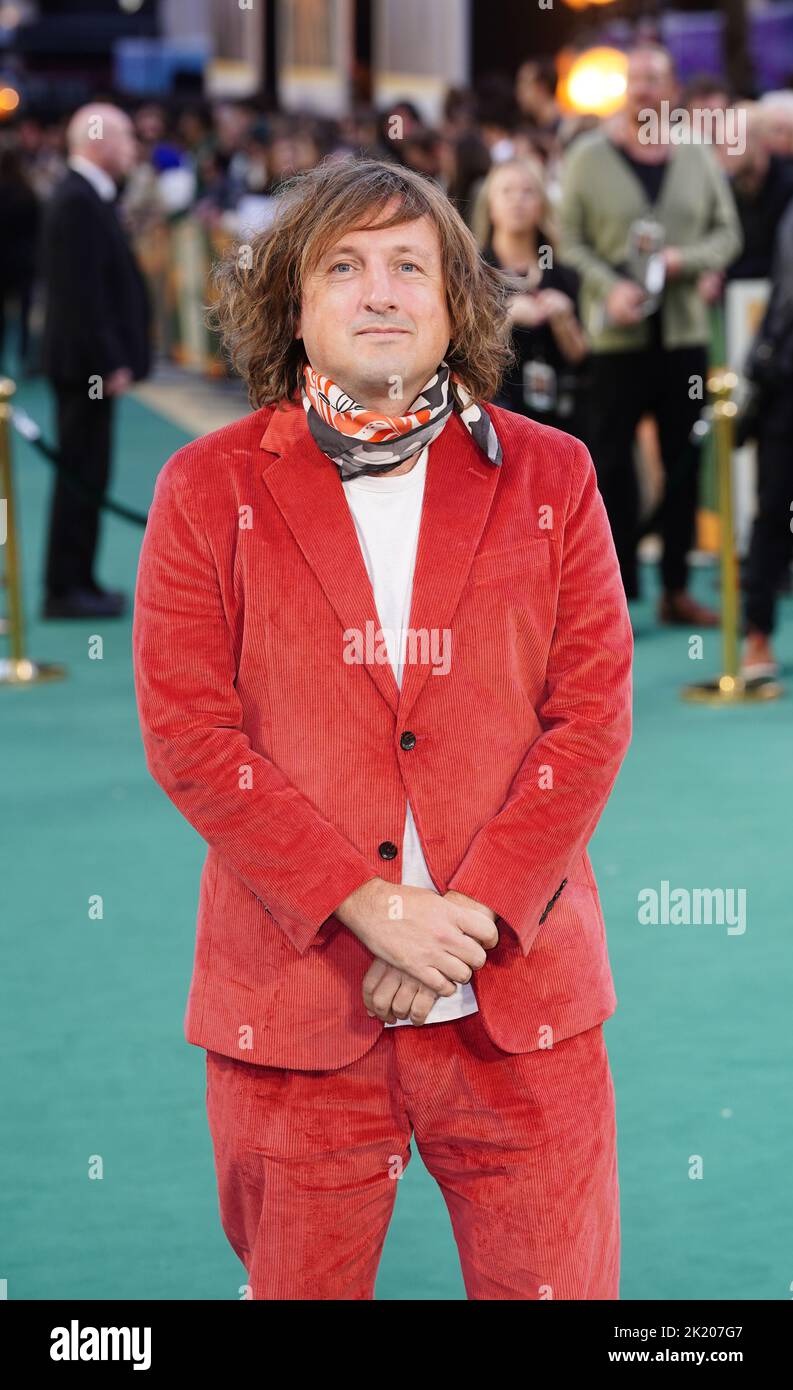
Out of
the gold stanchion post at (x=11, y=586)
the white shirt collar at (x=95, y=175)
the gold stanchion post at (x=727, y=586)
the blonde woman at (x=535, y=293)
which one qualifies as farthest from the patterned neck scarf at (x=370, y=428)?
the white shirt collar at (x=95, y=175)

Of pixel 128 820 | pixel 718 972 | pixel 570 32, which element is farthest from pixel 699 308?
pixel 570 32

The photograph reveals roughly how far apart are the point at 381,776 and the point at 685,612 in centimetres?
640

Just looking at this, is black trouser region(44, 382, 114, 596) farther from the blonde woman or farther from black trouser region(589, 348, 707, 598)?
black trouser region(589, 348, 707, 598)

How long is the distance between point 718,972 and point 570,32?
25.7 metres

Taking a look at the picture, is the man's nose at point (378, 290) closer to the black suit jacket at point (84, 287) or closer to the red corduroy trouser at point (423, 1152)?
the red corduroy trouser at point (423, 1152)

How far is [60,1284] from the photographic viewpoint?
3496mm

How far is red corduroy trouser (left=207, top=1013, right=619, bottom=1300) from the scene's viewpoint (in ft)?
7.35

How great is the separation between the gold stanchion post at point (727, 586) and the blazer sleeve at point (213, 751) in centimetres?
535

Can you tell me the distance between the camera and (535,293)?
8.00 metres

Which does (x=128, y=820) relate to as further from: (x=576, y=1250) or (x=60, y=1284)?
(x=576, y=1250)

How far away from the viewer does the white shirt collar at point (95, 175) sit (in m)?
9.08

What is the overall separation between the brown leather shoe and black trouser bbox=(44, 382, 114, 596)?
2495 mm
